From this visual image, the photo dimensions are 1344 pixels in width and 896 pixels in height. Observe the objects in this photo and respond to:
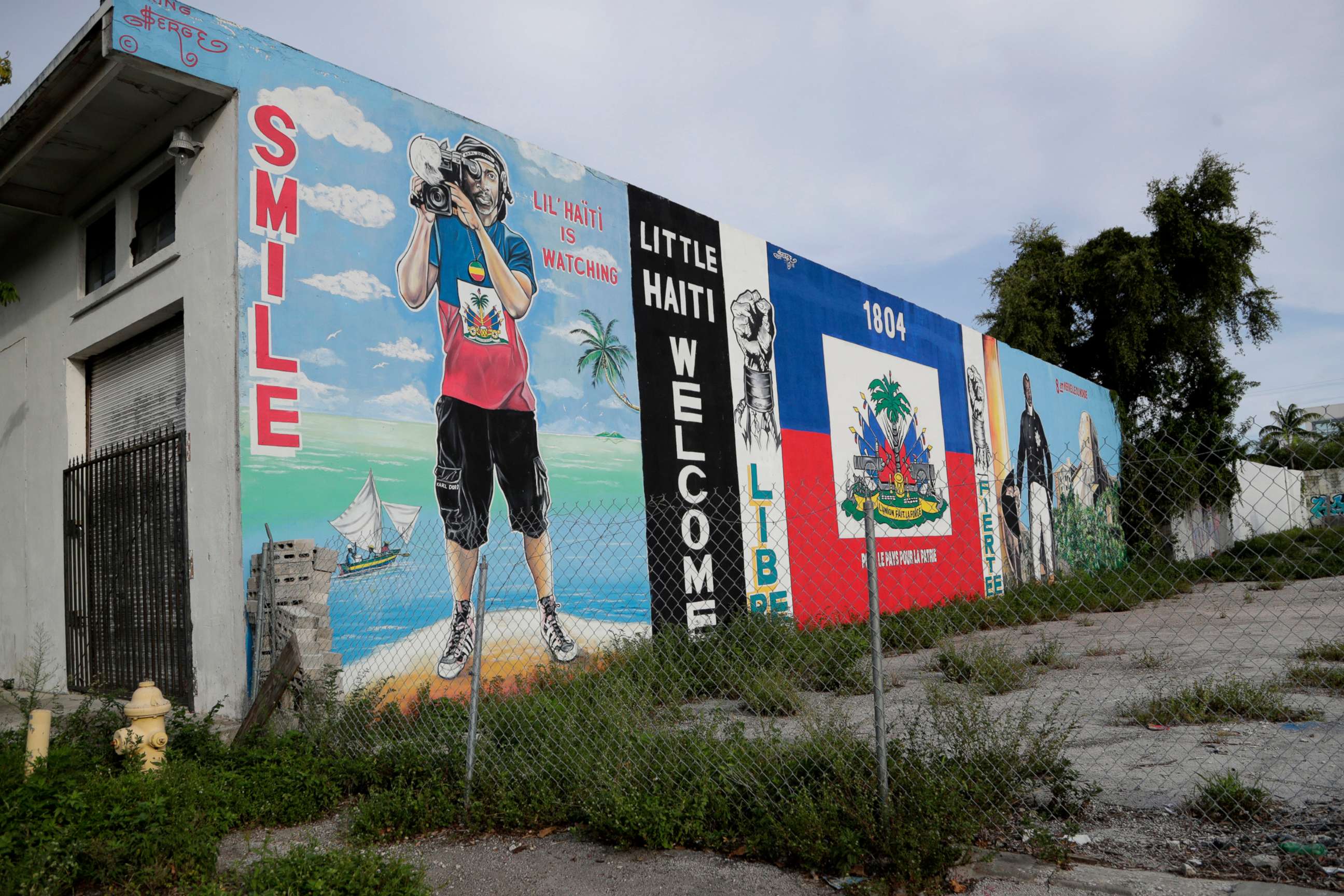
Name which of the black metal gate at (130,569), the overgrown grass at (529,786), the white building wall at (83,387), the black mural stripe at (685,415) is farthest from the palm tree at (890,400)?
the black metal gate at (130,569)

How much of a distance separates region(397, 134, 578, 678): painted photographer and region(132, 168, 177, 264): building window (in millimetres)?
2419

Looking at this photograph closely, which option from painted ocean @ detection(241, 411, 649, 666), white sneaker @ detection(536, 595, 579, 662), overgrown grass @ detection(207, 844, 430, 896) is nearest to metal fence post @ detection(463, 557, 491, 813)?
overgrown grass @ detection(207, 844, 430, 896)

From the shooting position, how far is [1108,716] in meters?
7.30

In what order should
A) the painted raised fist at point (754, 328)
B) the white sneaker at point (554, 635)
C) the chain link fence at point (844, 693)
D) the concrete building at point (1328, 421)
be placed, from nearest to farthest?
the chain link fence at point (844, 693) < the white sneaker at point (554, 635) < the painted raised fist at point (754, 328) < the concrete building at point (1328, 421)

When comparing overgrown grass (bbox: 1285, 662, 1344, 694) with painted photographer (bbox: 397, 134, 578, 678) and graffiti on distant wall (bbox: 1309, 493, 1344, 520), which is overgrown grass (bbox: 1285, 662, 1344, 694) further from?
painted photographer (bbox: 397, 134, 578, 678)

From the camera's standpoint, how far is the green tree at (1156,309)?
28594mm

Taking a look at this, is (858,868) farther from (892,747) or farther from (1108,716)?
(1108,716)

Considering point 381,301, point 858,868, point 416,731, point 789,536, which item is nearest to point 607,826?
point 858,868

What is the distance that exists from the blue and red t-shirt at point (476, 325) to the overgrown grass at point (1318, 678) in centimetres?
792

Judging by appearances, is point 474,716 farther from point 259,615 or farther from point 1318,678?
point 1318,678

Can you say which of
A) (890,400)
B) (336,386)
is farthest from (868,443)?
(336,386)

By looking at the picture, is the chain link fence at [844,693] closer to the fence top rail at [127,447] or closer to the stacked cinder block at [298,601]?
the stacked cinder block at [298,601]

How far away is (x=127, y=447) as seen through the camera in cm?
920

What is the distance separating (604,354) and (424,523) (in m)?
3.34
